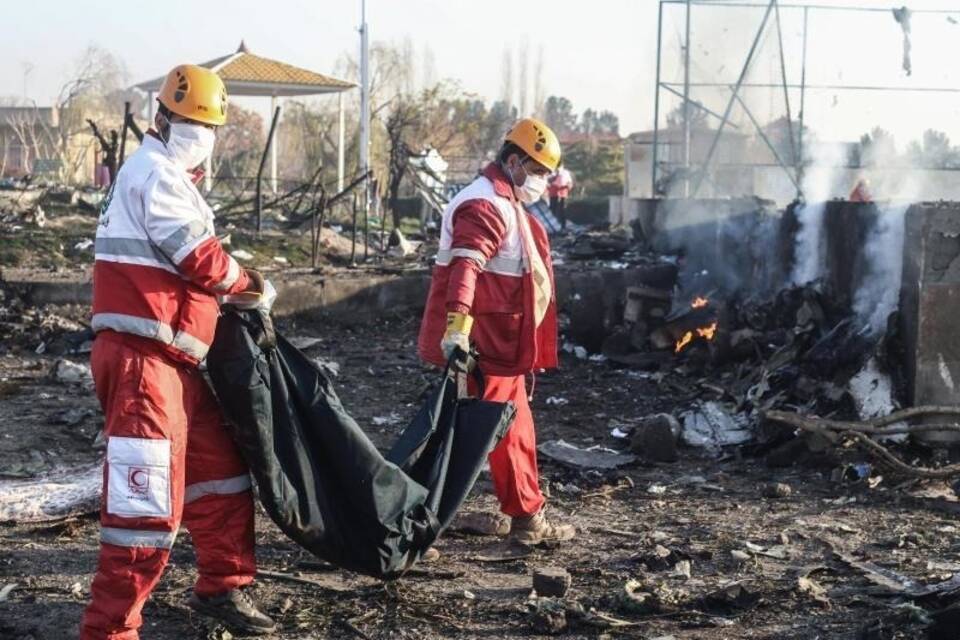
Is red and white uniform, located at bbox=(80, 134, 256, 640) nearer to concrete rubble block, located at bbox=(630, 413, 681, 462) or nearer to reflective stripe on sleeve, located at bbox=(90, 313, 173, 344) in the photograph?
reflective stripe on sleeve, located at bbox=(90, 313, 173, 344)

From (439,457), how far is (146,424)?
1.26 m

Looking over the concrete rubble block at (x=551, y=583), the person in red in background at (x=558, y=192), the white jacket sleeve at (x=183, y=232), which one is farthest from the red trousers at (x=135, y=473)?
the person in red in background at (x=558, y=192)

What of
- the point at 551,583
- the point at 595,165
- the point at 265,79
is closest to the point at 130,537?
the point at 551,583

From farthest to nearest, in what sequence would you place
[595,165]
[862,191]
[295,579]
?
1. [595,165]
2. [862,191]
3. [295,579]

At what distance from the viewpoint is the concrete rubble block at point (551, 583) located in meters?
4.39

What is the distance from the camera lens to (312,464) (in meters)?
4.04

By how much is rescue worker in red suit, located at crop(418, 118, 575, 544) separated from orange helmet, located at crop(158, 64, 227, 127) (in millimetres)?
1384

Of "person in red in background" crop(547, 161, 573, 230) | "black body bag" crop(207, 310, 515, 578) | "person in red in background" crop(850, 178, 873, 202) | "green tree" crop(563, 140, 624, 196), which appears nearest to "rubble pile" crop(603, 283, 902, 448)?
"black body bag" crop(207, 310, 515, 578)

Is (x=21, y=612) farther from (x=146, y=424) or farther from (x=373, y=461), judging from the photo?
(x=373, y=461)

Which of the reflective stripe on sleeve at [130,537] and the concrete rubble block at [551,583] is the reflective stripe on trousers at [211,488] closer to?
the reflective stripe on sleeve at [130,537]

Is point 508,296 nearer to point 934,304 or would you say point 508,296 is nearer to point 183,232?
point 183,232

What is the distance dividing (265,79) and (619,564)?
21.2 metres

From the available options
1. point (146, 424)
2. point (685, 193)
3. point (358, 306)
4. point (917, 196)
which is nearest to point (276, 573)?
point (146, 424)

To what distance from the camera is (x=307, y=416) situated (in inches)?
160
